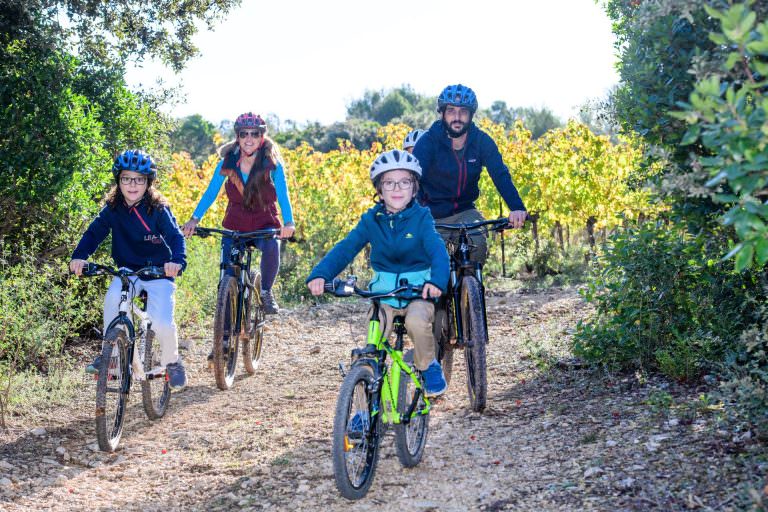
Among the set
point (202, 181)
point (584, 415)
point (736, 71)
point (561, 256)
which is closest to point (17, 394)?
point (584, 415)

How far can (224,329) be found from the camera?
683cm

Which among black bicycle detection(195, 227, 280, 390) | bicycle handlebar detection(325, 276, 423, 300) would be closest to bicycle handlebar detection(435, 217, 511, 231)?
bicycle handlebar detection(325, 276, 423, 300)

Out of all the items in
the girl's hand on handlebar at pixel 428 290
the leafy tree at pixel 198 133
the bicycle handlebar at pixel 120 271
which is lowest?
the girl's hand on handlebar at pixel 428 290

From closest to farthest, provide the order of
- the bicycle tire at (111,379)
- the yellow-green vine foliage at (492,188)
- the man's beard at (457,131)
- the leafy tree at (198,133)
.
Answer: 1. the bicycle tire at (111,379)
2. the man's beard at (457,131)
3. the yellow-green vine foliage at (492,188)
4. the leafy tree at (198,133)

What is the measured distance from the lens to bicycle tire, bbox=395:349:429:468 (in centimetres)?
455

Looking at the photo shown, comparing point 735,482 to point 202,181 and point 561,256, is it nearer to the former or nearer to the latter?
point 561,256

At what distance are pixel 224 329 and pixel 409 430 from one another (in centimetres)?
251

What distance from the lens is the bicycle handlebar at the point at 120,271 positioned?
5.61 metres

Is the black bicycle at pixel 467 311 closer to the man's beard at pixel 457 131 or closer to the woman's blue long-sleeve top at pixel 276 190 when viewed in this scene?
the man's beard at pixel 457 131

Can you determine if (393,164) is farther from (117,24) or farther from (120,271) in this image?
(117,24)

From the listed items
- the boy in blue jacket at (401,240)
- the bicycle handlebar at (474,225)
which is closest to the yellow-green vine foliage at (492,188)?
the bicycle handlebar at (474,225)

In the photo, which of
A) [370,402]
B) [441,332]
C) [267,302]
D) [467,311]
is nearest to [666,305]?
[467,311]

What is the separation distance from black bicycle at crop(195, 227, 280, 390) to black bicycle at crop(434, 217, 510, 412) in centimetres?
184

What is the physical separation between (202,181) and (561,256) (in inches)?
272
